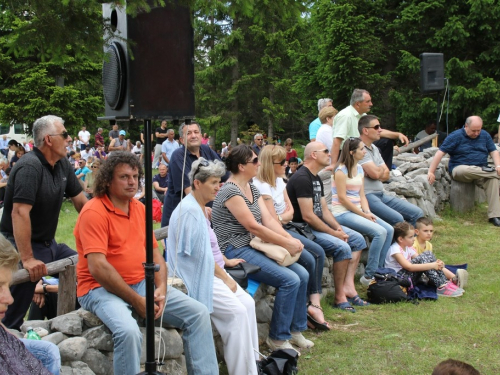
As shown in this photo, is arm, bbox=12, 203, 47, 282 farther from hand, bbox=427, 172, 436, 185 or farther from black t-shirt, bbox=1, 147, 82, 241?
hand, bbox=427, 172, 436, 185

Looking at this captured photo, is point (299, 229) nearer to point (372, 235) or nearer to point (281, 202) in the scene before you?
point (281, 202)

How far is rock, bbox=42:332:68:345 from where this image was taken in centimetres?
345

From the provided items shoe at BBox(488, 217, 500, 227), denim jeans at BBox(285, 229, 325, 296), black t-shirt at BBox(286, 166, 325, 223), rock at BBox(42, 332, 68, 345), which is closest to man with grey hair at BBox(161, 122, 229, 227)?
black t-shirt at BBox(286, 166, 325, 223)

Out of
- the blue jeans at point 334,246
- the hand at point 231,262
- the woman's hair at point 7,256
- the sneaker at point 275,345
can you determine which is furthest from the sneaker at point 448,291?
the woman's hair at point 7,256

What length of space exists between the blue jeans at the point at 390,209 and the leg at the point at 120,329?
464cm

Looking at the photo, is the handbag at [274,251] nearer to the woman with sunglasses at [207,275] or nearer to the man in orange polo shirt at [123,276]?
the woman with sunglasses at [207,275]

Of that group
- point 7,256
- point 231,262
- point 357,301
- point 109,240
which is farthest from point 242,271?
point 7,256

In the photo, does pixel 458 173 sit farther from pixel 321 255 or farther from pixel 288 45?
pixel 288 45

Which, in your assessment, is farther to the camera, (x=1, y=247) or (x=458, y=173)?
(x=458, y=173)

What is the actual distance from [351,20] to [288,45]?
8.33m

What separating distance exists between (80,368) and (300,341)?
7.31ft

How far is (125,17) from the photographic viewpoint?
3.51m

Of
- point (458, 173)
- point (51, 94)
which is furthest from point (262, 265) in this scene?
point (51, 94)

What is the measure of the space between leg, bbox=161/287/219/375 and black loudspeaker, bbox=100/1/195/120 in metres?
1.18
